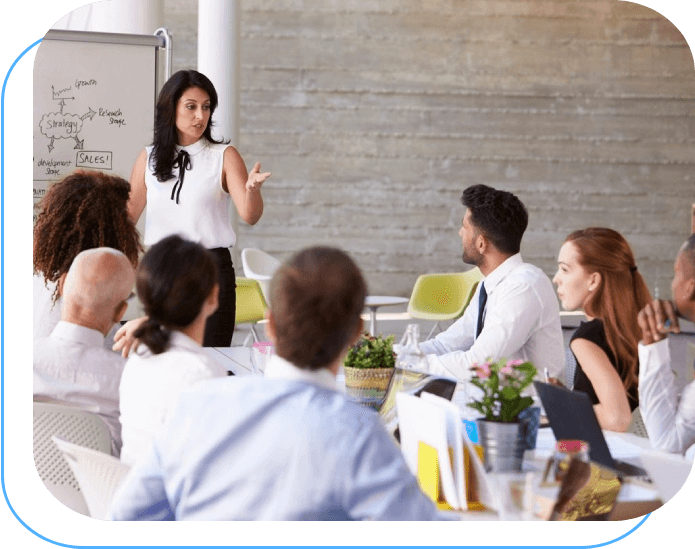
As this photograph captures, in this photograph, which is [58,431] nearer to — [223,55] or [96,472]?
[96,472]

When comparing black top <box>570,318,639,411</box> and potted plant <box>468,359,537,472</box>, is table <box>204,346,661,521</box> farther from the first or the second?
black top <box>570,318,639,411</box>

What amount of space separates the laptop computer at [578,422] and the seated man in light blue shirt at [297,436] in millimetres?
488

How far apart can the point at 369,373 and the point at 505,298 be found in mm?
858

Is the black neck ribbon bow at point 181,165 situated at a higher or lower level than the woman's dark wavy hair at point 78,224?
higher

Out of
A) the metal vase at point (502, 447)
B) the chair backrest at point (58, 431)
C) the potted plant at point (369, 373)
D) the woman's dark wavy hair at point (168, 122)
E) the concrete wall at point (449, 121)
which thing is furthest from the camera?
the concrete wall at point (449, 121)

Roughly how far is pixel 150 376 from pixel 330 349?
0.62 metres

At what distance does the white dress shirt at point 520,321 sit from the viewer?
9.05 ft

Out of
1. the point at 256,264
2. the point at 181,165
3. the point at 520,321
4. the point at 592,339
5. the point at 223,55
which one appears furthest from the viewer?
the point at 256,264

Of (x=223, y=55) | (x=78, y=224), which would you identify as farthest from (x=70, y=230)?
(x=223, y=55)

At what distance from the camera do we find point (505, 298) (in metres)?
A: 2.80

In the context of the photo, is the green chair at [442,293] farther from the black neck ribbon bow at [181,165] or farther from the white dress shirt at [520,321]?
the white dress shirt at [520,321]

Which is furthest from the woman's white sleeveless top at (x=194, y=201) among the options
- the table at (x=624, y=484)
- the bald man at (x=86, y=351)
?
the table at (x=624, y=484)

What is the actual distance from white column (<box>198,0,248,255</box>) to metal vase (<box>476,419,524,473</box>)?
5.18 meters

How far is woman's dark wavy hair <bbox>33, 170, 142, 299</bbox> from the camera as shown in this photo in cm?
254
